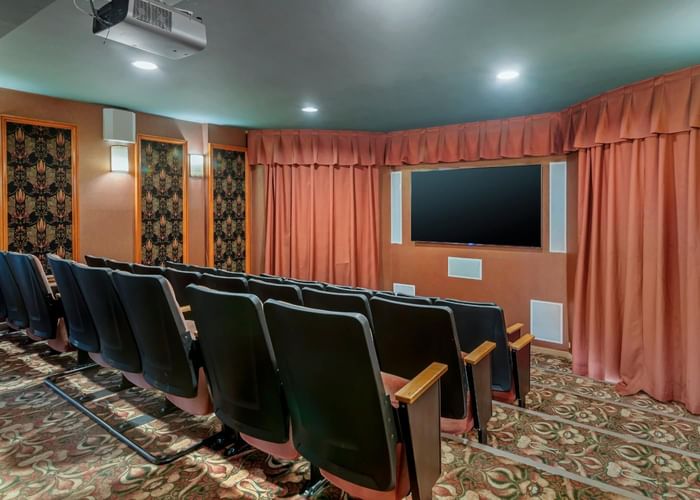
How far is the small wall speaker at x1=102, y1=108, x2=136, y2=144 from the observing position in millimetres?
4621

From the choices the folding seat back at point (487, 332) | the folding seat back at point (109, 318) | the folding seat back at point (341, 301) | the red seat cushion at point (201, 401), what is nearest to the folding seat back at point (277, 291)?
the folding seat back at point (341, 301)

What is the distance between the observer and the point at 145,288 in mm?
2053

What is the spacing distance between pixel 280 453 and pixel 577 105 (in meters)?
4.35

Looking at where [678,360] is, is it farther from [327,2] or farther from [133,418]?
[133,418]

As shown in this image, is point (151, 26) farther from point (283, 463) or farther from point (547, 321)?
point (547, 321)

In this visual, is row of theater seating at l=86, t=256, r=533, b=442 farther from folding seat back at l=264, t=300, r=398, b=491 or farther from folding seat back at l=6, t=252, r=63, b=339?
folding seat back at l=6, t=252, r=63, b=339

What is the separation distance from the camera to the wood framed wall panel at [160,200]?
5051mm

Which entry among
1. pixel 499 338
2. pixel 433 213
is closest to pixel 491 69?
pixel 499 338

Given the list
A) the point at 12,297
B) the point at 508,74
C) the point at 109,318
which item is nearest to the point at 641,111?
the point at 508,74

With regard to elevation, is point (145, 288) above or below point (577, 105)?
below

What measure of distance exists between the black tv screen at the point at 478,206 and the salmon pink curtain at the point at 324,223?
707mm

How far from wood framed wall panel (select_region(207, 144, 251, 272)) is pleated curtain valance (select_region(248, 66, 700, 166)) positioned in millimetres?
303

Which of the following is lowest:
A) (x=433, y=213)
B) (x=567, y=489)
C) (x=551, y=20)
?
(x=567, y=489)

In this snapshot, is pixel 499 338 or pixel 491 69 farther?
pixel 491 69
